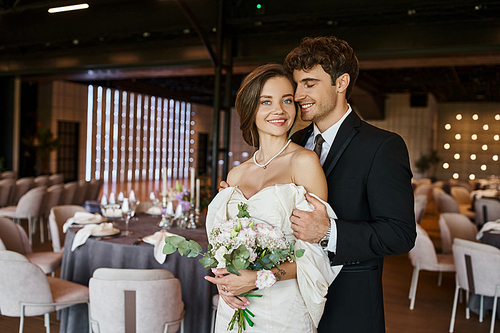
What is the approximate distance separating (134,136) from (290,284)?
19946mm

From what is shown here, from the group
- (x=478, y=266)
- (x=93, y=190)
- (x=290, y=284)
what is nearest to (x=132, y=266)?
(x=290, y=284)

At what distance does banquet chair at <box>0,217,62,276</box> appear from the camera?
4105mm

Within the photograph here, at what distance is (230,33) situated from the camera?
26.4 feet

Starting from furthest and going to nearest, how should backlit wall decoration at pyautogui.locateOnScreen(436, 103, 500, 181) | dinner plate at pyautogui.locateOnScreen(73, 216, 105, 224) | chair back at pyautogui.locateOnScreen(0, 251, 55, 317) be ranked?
1. backlit wall decoration at pyautogui.locateOnScreen(436, 103, 500, 181)
2. dinner plate at pyautogui.locateOnScreen(73, 216, 105, 224)
3. chair back at pyautogui.locateOnScreen(0, 251, 55, 317)

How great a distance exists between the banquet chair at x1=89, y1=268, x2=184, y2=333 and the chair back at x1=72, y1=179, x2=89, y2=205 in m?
6.74

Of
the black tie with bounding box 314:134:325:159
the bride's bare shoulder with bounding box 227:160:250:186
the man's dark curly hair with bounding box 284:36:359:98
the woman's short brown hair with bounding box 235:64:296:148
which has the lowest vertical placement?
the bride's bare shoulder with bounding box 227:160:250:186

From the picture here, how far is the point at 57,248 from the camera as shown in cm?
462

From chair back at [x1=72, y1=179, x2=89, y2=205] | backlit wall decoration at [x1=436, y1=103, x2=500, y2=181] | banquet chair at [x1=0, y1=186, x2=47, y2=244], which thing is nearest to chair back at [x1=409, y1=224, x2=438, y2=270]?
banquet chair at [x1=0, y1=186, x2=47, y2=244]

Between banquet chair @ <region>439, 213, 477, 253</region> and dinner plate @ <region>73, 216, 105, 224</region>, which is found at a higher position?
dinner plate @ <region>73, 216, 105, 224</region>

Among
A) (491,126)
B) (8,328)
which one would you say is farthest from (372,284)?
(491,126)

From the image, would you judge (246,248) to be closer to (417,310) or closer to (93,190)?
(417,310)

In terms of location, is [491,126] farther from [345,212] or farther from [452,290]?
→ [345,212]

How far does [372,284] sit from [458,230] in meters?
4.61

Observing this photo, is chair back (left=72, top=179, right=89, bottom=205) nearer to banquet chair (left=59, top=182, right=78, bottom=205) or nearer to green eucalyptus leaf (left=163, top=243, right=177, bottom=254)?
banquet chair (left=59, top=182, right=78, bottom=205)
